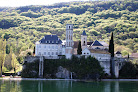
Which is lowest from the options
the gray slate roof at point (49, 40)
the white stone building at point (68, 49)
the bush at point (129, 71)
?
the bush at point (129, 71)

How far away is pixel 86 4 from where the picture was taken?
629ft

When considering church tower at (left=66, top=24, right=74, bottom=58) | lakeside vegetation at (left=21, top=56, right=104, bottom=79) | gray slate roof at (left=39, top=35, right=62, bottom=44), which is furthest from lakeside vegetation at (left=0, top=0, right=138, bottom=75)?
church tower at (left=66, top=24, right=74, bottom=58)

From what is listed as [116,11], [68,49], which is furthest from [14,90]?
[116,11]

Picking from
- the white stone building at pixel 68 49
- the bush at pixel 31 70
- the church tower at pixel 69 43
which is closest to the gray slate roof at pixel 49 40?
the white stone building at pixel 68 49

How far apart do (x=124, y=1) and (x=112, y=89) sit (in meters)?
142

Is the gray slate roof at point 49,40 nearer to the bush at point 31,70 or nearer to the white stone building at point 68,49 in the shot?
the white stone building at point 68,49

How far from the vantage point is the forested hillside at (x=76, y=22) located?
378ft

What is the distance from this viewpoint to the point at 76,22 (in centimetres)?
15925

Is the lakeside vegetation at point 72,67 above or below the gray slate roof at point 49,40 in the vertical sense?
below

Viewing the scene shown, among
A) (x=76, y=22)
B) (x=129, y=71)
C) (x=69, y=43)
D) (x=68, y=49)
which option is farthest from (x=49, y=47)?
(x=76, y=22)

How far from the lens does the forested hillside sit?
115188 millimetres

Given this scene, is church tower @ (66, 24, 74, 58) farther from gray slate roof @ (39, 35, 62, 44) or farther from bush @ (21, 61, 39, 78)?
bush @ (21, 61, 39, 78)

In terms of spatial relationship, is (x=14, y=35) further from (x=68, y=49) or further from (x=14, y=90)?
(x=14, y=90)

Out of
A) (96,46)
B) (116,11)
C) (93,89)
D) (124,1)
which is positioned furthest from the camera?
(124,1)
